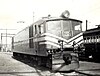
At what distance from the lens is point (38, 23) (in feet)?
52.1

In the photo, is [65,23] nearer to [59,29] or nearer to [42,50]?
[59,29]

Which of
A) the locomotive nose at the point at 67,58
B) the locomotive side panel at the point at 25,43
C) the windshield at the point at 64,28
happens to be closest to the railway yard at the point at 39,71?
the locomotive nose at the point at 67,58

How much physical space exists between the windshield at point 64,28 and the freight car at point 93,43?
745 cm

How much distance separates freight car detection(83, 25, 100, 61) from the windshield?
7.45m

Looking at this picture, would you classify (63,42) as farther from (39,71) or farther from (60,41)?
(39,71)

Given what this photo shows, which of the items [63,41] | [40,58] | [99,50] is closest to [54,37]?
[63,41]

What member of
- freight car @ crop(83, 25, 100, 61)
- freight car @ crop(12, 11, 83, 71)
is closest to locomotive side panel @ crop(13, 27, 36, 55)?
freight car @ crop(12, 11, 83, 71)

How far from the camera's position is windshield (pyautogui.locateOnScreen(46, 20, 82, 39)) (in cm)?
1436

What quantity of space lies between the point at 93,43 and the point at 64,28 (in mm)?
9375

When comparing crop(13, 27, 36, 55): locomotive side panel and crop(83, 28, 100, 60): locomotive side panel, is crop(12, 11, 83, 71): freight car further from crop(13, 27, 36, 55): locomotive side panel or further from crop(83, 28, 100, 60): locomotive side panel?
crop(83, 28, 100, 60): locomotive side panel

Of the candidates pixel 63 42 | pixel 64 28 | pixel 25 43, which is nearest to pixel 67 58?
pixel 63 42

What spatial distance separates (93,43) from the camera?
23.3 m

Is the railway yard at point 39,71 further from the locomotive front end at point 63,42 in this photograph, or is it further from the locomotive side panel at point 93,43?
the locomotive side panel at point 93,43

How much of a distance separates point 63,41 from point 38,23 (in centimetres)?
260
